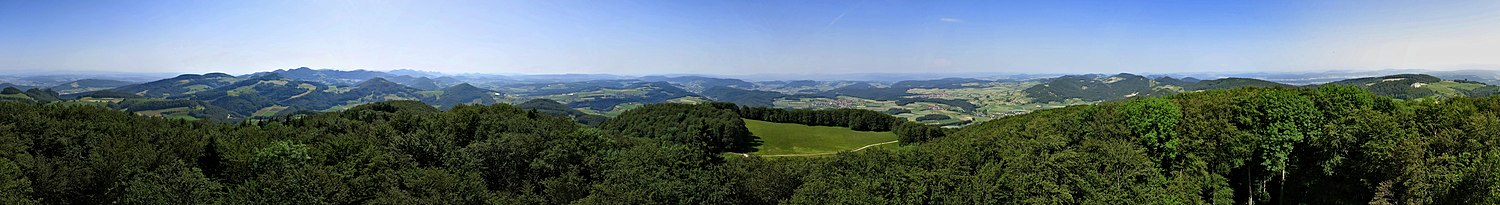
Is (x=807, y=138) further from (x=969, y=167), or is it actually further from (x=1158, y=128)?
(x=1158, y=128)

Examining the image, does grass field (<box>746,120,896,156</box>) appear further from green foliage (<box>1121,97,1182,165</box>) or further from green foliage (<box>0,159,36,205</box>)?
green foliage (<box>0,159,36,205</box>)

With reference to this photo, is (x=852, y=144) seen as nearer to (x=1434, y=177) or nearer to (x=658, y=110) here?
(x=658, y=110)

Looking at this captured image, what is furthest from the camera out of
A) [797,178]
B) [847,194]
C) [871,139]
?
[871,139]

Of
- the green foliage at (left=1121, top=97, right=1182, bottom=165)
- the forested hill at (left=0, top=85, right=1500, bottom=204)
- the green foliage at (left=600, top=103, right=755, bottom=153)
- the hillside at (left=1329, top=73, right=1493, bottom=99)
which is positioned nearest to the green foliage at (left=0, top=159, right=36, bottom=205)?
the forested hill at (left=0, top=85, right=1500, bottom=204)

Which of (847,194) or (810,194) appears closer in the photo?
(847,194)

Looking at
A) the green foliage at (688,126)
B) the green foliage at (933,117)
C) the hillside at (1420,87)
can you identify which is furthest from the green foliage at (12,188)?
the hillside at (1420,87)

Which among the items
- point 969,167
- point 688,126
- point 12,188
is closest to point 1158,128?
point 969,167

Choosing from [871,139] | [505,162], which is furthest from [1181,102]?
[871,139]
